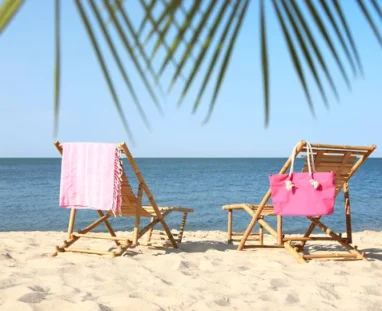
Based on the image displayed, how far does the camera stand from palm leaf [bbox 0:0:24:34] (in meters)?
0.21

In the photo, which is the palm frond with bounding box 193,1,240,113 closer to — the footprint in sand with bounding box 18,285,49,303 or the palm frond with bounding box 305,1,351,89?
the palm frond with bounding box 305,1,351,89

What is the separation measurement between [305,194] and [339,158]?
482 millimetres

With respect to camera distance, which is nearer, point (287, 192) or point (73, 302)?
point (73, 302)

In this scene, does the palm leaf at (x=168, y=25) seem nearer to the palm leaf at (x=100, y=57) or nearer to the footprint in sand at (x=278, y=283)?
the palm leaf at (x=100, y=57)

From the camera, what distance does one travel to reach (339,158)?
158 inches

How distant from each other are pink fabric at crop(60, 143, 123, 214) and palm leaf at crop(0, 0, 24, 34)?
3.78 metres

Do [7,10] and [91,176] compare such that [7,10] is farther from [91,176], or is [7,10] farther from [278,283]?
[91,176]

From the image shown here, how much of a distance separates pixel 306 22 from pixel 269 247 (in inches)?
169

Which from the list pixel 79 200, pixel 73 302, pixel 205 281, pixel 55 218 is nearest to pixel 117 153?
pixel 79 200

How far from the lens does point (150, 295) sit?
8.97ft

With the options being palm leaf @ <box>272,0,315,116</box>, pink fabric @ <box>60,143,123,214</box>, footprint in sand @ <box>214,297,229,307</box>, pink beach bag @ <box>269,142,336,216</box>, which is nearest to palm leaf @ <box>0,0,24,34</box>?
palm leaf @ <box>272,0,315,116</box>

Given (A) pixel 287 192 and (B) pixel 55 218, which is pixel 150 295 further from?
(B) pixel 55 218

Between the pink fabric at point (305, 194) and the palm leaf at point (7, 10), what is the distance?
3.59 m

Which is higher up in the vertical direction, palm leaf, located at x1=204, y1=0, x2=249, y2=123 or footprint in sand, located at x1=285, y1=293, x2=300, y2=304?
palm leaf, located at x1=204, y1=0, x2=249, y2=123
